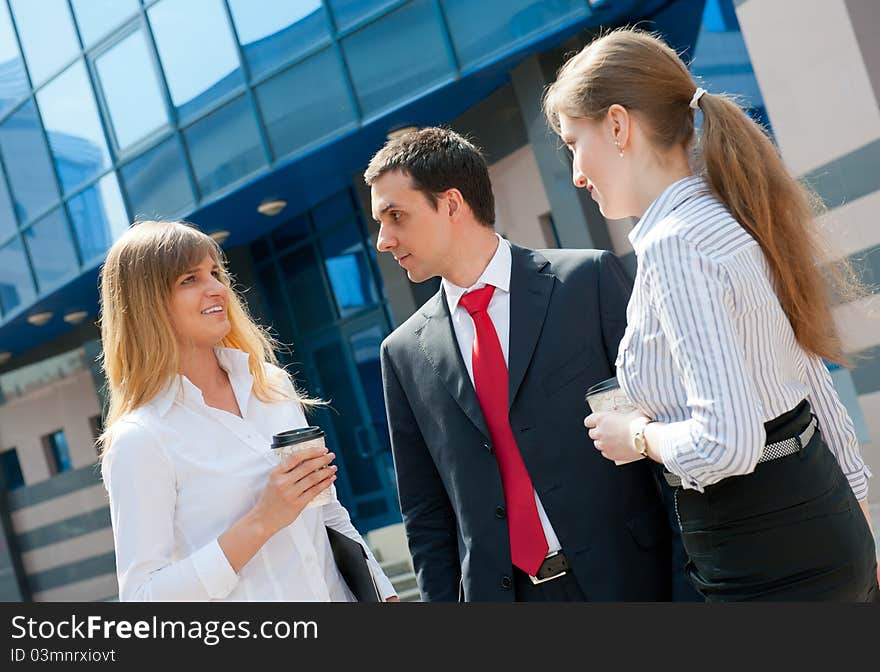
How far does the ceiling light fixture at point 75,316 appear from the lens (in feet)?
50.3

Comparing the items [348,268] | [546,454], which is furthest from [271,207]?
[546,454]

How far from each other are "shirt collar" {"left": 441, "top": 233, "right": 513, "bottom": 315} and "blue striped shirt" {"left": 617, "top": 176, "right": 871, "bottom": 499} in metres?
0.93

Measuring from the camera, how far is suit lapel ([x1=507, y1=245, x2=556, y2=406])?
2779mm

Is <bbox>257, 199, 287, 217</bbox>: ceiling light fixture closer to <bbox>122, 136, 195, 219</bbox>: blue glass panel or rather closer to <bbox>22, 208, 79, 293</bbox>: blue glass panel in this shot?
<bbox>122, 136, 195, 219</bbox>: blue glass panel

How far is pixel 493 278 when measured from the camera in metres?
2.98

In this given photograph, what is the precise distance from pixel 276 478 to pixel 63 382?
1594 centimetres

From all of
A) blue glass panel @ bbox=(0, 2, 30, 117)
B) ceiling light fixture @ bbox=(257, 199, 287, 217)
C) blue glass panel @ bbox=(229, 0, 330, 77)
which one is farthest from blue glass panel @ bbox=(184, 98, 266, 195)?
blue glass panel @ bbox=(0, 2, 30, 117)

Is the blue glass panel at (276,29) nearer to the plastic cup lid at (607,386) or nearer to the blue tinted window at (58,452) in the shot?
the blue tinted window at (58,452)

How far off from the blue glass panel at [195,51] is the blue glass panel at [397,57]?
1.85 m

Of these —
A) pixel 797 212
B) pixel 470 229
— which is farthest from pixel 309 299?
pixel 797 212

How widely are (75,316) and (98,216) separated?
9.82ft

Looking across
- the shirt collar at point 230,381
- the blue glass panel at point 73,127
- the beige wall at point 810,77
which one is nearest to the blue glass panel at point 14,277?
the blue glass panel at point 73,127

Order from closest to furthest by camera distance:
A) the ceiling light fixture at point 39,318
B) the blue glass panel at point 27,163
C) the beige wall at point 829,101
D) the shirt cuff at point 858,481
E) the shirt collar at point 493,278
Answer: the shirt cuff at point 858,481 < the shirt collar at point 493,278 < the beige wall at point 829,101 < the blue glass panel at point 27,163 < the ceiling light fixture at point 39,318

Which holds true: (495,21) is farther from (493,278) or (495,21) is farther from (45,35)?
(45,35)
